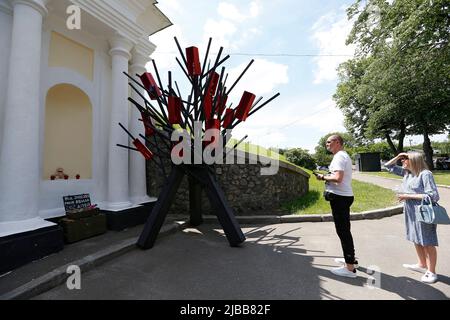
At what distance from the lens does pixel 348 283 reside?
123 inches

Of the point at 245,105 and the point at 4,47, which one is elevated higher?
the point at 4,47

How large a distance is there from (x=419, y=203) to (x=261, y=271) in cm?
243

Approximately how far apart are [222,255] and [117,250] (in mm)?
1899

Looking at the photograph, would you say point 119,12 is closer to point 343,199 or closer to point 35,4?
point 35,4

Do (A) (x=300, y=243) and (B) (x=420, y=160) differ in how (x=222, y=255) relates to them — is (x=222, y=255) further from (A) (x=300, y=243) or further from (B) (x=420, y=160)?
(B) (x=420, y=160)

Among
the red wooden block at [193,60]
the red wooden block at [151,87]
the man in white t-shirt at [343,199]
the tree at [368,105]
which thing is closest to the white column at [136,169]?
the red wooden block at [151,87]

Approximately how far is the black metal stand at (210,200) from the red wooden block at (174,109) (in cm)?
106

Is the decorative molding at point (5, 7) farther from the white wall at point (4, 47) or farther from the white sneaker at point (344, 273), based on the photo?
the white sneaker at point (344, 273)

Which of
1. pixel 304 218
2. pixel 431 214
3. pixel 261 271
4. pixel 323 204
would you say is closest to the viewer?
pixel 431 214

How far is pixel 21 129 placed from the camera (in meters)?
3.96

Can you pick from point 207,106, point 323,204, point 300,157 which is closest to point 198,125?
point 207,106

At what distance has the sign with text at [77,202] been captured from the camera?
526cm
